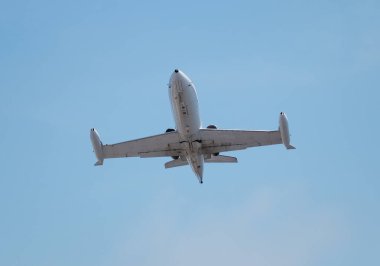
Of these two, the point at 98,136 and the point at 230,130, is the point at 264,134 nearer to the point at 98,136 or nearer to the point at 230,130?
the point at 230,130

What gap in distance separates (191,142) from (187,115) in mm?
3471

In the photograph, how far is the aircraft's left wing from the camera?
85.0 m

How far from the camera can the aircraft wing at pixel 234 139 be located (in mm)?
84750

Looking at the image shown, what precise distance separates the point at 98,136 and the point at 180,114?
9.28 meters

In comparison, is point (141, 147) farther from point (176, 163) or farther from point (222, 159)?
point (222, 159)

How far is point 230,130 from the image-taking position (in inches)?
3359

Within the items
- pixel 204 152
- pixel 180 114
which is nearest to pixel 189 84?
pixel 180 114

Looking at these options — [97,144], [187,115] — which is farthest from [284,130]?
[97,144]

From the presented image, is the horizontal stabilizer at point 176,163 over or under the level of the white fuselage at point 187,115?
under

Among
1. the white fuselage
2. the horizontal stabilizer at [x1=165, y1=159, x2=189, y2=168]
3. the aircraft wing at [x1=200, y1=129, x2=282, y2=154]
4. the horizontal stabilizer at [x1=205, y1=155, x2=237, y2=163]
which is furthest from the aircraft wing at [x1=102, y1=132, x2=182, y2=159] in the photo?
the horizontal stabilizer at [x1=205, y1=155, x2=237, y2=163]

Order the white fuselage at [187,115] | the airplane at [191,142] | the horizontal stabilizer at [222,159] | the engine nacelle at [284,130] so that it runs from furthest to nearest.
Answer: the horizontal stabilizer at [222,159] < the engine nacelle at [284,130] < the airplane at [191,142] < the white fuselage at [187,115]

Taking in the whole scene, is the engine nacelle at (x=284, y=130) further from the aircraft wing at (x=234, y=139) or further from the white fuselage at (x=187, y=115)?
the white fuselage at (x=187, y=115)

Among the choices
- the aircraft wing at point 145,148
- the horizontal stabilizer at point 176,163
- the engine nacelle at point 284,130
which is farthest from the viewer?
the horizontal stabilizer at point 176,163

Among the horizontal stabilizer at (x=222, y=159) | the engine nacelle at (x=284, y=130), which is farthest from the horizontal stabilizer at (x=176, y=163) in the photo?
the engine nacelle at (x=284, y=130)
